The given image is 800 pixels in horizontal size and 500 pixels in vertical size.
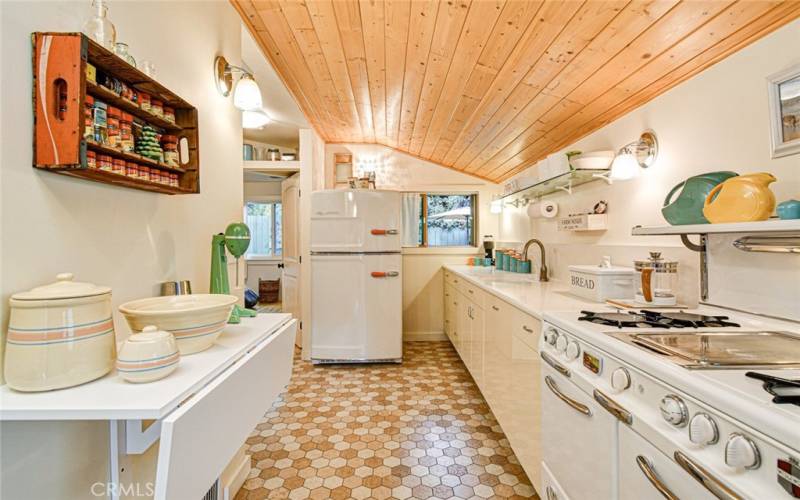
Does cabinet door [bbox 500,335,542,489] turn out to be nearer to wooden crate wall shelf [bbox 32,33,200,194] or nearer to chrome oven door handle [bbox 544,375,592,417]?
chrome oven door handle [bbox 544,375,592,417]

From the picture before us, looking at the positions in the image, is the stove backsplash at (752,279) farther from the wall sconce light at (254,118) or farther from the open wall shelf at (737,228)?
the wall sconce light at (254,118)

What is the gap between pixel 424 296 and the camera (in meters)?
4.50

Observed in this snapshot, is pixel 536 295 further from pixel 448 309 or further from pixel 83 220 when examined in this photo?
pixel 448 309

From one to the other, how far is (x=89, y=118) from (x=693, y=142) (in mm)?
2170

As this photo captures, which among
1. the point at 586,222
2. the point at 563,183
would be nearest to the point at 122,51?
the point at 586,222

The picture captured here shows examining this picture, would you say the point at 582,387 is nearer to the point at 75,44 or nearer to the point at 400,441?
the point at 400,441

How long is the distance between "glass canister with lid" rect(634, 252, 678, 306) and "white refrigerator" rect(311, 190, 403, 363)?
2.35 m

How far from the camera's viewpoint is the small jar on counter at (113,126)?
96 cm

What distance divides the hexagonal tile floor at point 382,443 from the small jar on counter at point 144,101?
1.77 metres

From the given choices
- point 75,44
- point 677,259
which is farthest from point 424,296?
point 75,44

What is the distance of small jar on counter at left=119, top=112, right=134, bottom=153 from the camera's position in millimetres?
1007

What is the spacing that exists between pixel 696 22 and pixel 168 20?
194cm

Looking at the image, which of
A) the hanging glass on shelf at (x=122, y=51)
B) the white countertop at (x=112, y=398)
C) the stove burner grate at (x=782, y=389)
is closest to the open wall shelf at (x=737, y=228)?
the stove burner grate at (x=782, y=389)

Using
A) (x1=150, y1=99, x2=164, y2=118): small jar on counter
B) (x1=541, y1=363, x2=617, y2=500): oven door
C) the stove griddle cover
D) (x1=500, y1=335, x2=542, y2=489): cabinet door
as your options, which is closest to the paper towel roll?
(x1=500, y1=335, x2=542, y2=489): cabinet door
